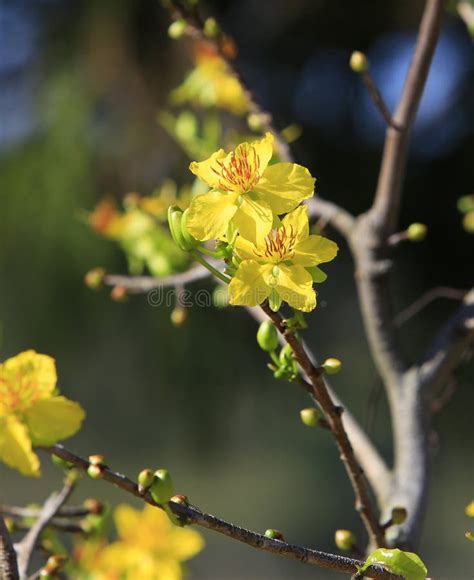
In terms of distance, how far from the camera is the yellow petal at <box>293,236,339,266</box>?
297mm

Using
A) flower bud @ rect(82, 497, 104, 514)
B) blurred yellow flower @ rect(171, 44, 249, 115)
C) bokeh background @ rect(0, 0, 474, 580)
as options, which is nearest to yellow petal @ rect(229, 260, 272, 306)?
flower bud @ rect(82, 497, 104, 514)

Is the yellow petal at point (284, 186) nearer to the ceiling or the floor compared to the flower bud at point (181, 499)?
nearer to the ceiling

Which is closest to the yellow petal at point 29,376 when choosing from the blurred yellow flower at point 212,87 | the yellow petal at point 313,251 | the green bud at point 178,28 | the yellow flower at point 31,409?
the yellow flower at point 31,409

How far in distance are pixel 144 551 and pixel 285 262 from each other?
0.33 meters

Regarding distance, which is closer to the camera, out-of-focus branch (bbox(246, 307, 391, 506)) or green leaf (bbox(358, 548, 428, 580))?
green leaf (bbox(358, 548, 428, 580))

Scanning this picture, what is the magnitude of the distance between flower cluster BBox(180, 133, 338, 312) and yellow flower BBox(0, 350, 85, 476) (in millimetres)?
79

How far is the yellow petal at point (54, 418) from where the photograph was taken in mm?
290

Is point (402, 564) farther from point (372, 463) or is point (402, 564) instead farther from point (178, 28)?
point (178, 28)

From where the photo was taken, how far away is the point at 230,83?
80 cm

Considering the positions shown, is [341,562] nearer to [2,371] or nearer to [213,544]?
[2,371]

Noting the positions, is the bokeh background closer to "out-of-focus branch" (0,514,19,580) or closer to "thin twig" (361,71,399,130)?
"thin twig" (361,71,399,130)

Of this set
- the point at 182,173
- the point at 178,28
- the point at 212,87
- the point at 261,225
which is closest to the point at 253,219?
the point at 261,225

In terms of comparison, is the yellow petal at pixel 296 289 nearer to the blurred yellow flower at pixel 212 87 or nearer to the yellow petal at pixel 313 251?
the yellow petal at pixel 313 251

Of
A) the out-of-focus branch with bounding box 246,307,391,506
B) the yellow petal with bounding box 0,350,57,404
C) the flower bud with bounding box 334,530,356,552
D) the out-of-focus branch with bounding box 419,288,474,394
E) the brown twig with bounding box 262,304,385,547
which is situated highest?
the out-of-focus branch with bounding box 419,288,474,394
